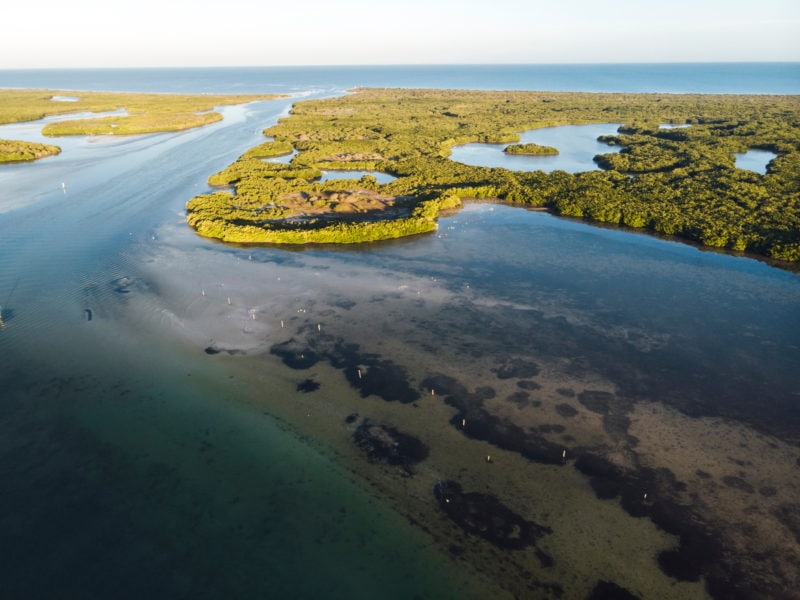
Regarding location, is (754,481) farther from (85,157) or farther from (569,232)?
(85,157)

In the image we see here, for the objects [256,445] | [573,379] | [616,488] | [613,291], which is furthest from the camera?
[613,291]

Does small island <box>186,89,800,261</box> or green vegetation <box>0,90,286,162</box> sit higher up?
green vegetation <box>0,90,286,162</box>

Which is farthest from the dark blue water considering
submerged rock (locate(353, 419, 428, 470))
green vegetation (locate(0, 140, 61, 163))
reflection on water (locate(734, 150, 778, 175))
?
green vegetation (locate(0, 140, 61, 163))

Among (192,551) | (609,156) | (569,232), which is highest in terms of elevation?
(609,156)

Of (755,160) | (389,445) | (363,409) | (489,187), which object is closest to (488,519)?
(389,445)

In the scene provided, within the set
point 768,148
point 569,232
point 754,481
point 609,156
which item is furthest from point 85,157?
point 768,148

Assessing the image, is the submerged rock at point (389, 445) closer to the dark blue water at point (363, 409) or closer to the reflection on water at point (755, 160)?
the dark blue water at point (363, 409)

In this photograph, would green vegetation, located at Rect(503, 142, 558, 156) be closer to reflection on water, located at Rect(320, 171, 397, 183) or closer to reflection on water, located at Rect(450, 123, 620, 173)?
reflection on water, located at Rect(450, 123, 620, 173)

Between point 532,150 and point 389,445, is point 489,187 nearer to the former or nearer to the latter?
point 532,150
